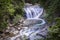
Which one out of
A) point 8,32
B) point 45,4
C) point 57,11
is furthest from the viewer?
point 45,4

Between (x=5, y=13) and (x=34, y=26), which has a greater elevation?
(x=5, y=13)

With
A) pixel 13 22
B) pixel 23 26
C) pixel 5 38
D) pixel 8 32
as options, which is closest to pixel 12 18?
pixel 13 22

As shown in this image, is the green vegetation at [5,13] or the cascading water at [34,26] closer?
the cascading water at [34,26]

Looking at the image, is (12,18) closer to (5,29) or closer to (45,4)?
(5,29)

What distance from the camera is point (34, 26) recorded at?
10031mm

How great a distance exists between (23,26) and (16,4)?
2.43 m

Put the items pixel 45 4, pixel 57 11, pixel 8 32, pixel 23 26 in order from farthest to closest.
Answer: pixel 45 4 < pixel 23 26 < pixel 8 32 < pixel 57 11

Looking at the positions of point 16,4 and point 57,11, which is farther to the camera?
point 16,4

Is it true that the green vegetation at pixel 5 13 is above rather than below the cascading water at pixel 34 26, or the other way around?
above

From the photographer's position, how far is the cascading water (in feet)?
27.4

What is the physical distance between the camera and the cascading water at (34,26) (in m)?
8.35

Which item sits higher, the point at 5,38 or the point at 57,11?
the point at 57,11

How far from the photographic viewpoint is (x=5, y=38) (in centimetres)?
877

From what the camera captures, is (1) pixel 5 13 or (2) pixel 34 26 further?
(1) pixel 5 13
